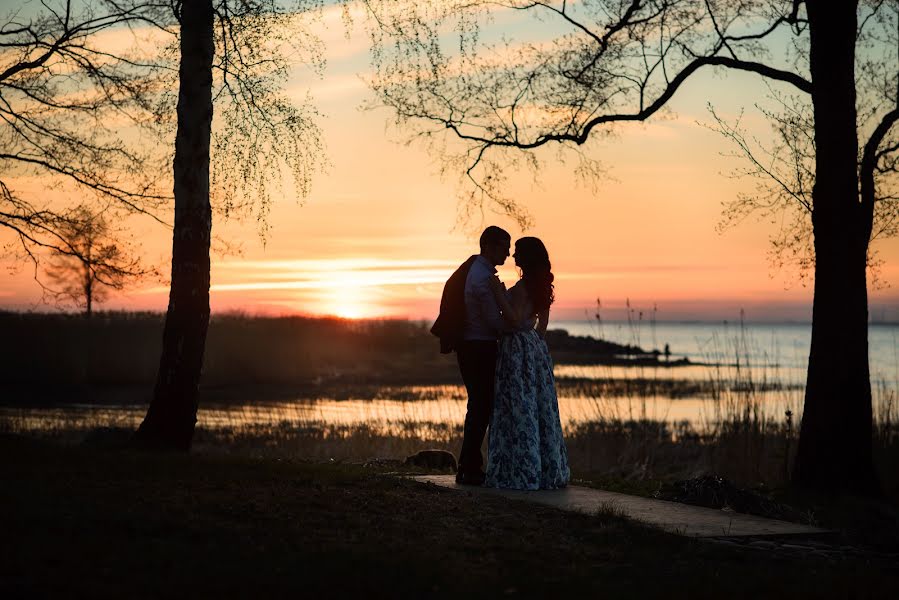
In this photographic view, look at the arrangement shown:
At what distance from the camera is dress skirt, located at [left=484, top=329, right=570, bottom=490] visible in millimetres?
9203

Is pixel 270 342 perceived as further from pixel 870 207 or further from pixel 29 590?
pixel 29 590

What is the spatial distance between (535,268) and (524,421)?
53.7 inches

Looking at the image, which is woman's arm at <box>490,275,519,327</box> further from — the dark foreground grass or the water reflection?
the water reflection

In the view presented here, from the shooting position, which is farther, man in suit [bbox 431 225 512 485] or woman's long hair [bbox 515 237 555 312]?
woman's long hair [bbox 515 237 555 312]

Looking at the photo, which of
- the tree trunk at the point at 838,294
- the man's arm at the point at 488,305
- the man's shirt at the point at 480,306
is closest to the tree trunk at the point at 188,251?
the man's shirt at the point at 480,306

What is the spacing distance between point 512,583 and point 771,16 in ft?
30.0

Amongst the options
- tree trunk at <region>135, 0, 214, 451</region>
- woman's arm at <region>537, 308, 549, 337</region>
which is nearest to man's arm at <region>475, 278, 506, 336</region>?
woman's arm at <region>537, 308, 549, 337</region>

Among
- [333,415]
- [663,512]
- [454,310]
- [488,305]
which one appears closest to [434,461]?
[454,310]

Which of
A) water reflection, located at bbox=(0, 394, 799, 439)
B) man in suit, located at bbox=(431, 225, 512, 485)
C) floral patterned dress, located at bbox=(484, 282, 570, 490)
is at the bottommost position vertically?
water reflection, located at bbox=(0, 394, 799, 439)

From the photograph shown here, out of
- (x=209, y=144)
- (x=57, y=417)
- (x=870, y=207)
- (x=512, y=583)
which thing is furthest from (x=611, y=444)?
(x=57, y=417)

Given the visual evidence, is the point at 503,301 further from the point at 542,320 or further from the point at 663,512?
the point at 663,512

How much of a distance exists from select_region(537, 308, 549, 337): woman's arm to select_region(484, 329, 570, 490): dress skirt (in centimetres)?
11

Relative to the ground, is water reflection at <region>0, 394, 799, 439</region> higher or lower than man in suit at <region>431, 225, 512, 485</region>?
lower

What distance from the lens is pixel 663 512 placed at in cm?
816
